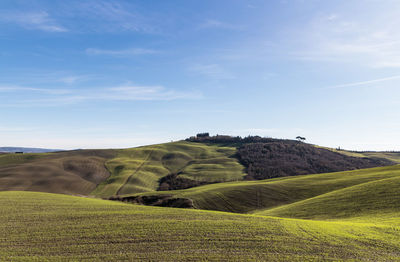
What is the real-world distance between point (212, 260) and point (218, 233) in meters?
4.41

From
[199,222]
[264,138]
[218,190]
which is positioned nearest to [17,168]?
[218,190]

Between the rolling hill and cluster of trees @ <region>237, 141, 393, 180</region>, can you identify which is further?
cluster of trees @ <region>237, 141, 393, 180</region>

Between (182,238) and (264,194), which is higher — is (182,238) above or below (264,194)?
above

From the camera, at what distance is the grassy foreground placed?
55.4ft

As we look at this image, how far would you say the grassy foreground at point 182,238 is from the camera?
55.4ft

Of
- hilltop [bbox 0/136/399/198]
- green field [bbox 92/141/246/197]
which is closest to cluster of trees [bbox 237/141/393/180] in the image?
hilltop [bbox 0/136/399/198]

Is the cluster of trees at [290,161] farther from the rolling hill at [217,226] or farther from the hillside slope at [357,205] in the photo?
the hillside slope at [357,205]

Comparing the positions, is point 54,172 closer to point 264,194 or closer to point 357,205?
point 264,194

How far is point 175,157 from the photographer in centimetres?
12769

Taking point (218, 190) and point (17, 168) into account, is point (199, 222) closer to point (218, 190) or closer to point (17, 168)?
point (218, 190)

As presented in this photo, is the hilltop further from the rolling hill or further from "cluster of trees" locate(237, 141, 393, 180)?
the rolling hill

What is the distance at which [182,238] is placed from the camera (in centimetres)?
1941

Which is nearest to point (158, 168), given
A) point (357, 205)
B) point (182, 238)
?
point (357, 205)

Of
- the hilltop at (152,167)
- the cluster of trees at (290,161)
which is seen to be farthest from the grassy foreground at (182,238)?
the cluster of trees at (290,161)
